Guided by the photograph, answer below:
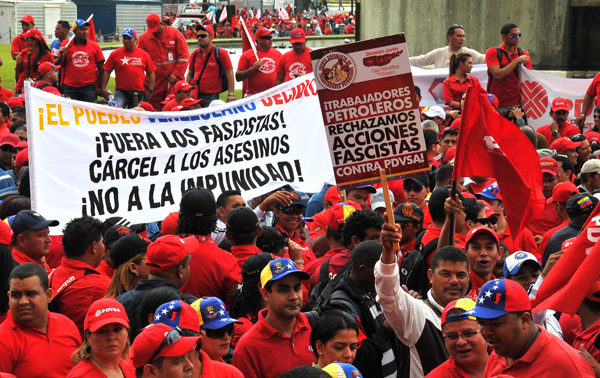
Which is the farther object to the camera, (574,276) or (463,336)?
(574,276)

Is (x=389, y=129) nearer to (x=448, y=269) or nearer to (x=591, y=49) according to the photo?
(x=448, y=269)

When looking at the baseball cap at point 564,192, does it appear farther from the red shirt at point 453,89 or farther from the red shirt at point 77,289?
the red shirt at point 453,89

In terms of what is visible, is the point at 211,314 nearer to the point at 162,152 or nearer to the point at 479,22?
the point at 162,152

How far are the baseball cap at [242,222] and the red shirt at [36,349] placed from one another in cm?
167

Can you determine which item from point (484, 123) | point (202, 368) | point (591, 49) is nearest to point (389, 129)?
point (484, 123)

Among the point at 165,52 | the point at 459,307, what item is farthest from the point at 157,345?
the point at 165,52

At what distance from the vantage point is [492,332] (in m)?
4.33

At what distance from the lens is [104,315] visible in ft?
14.9

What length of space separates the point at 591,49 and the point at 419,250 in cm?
1211

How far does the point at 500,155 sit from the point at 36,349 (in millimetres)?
3430

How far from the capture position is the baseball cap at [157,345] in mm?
4184

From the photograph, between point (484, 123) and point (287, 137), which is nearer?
point (484, 123)

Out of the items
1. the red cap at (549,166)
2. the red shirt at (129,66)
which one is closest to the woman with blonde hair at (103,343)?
the red cap at (549,166)

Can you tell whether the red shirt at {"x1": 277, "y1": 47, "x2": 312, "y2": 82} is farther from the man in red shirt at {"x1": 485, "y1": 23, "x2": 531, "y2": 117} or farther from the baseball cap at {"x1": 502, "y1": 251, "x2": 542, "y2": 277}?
the baseball cap at {"x1": 502, "y1": 251, "x2": 542, "y2": 277}
